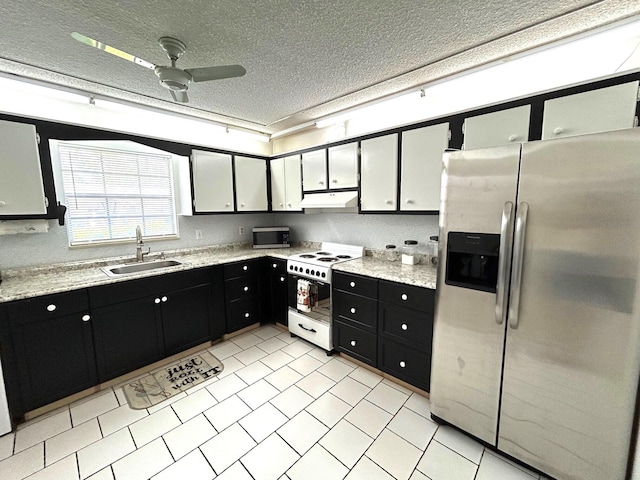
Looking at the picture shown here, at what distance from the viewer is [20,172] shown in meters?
2.10

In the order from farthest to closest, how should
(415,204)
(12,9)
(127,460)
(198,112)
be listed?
(198,112), (415,204), (127,460), (12,9)

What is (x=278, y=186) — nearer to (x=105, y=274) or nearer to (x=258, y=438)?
(x=105, y=274)

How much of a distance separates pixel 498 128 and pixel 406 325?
1.64 m

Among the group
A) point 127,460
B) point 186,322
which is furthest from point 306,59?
point 127,460

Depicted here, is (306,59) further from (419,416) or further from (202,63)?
(419,416)

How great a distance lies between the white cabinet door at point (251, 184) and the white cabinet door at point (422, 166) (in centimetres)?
199

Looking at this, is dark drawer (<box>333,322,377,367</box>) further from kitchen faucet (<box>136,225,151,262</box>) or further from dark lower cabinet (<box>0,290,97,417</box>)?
kitchen faucet (<box>136,225,151,262</box>)

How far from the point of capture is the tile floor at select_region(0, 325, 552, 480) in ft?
5.10

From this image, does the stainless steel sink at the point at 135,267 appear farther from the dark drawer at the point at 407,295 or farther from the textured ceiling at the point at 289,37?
the dark drawer at the point at 407,295

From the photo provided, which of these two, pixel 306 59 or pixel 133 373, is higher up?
pixel 306 59

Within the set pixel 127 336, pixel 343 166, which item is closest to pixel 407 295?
pixel 343 166

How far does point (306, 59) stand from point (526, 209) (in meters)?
1.74

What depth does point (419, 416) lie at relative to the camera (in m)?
1.96

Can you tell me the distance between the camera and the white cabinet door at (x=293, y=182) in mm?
3367
